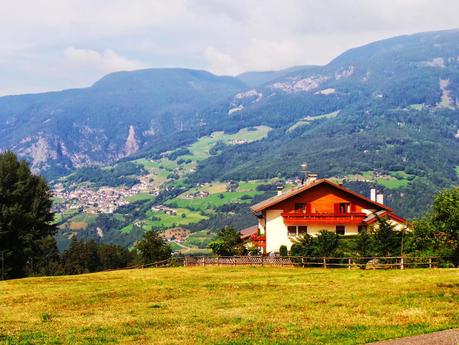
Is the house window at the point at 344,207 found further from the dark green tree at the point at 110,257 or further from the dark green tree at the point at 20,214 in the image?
the dark green tree at the point at 110,257

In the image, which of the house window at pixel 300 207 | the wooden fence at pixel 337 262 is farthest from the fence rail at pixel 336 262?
the house window at pixel 300 207

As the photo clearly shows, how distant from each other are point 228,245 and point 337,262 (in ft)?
69.4

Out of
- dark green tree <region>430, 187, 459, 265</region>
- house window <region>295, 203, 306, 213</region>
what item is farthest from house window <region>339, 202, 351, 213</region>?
dark green tree <region>430, 187, 459, 265</region>

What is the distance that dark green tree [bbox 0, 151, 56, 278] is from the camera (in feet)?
233

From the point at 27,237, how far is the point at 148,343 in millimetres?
54706

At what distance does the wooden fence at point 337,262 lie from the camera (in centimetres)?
4797

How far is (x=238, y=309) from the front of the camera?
28.5 metres

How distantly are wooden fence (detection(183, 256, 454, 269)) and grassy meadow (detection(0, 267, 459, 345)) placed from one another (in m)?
5.11

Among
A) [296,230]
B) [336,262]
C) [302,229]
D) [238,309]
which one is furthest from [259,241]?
[238,309]

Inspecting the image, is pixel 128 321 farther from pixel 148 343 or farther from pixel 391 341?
pixel 391 341

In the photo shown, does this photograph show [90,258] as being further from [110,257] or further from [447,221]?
[447,221]

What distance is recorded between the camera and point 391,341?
20.1 m

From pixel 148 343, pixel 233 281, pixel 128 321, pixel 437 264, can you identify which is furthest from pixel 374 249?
pixel 148 343

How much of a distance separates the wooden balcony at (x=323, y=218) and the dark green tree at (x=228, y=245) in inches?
243
